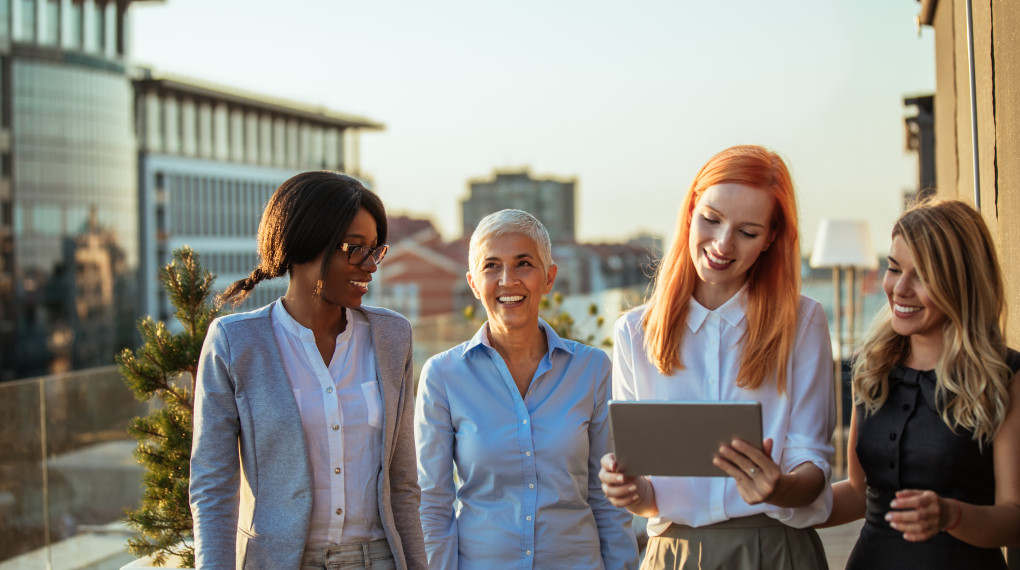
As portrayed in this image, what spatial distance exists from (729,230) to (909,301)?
44 cm

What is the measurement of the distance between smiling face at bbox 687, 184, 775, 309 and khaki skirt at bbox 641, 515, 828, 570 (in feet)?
1.69

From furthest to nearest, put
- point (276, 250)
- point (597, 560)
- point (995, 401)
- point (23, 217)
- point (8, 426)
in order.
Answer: point (23, 217), point (8, 426), point (597, 560), point (276, 250), point (995, 401)

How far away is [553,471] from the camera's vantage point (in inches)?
93.4

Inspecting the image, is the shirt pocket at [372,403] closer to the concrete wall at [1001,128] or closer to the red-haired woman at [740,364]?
the red-haired woman at [740,364]

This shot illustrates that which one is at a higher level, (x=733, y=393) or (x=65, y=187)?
(x=65, y=187)

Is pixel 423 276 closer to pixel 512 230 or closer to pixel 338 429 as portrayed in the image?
pixel 512 230

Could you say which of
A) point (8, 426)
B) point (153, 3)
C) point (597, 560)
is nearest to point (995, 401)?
point (597, 560)

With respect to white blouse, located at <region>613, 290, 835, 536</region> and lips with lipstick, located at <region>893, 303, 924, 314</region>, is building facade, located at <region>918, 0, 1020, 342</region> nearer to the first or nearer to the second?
lips with lipstick, located at <region>893, 303, 924, 314</region>

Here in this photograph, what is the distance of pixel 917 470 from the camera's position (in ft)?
7.03

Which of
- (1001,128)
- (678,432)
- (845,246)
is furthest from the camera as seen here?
(845,246)

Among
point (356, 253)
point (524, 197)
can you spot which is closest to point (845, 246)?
point (356, 253)

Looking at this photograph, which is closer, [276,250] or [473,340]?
[276,250]

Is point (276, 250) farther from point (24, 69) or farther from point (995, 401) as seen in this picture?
point (24, 69)

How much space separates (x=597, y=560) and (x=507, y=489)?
28 cm
